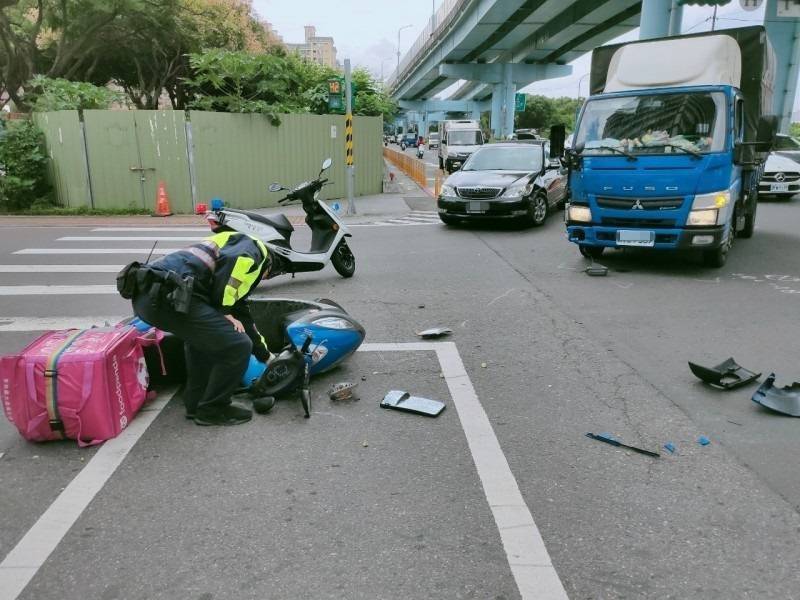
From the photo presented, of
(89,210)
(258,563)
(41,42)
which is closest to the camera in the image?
(258,563)

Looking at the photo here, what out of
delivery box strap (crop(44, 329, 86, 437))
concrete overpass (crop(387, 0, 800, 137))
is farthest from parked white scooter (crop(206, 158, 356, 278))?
concrete overpass (crop(387, 0, 800, 137))

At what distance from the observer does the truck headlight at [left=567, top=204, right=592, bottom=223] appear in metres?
9.38

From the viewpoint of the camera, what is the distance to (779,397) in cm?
454

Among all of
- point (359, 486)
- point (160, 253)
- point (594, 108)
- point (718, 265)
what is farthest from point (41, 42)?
point (359, 486)

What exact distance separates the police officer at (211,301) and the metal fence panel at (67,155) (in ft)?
46.6

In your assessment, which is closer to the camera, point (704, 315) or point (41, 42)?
point (704, 315)

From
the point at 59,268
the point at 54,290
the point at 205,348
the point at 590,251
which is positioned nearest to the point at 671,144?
the point at 590,251

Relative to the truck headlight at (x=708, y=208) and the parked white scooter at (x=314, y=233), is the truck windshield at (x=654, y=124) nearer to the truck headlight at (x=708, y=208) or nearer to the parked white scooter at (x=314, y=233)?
the truck headlight at (x=708, y=208)

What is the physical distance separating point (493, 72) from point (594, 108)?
160ft

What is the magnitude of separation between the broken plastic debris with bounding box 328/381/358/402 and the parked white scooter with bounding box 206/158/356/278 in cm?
279

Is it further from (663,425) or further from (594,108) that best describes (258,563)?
(594,108)

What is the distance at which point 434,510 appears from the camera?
334 cm

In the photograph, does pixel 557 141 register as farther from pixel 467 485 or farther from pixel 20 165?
pixel 20 165

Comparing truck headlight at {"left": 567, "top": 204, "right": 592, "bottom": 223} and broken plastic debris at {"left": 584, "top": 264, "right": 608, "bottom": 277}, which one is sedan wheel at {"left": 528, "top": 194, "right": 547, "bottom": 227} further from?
broken plastic debris at {"left": 584, "top": 264, "right": 608, "bottom": 277}
